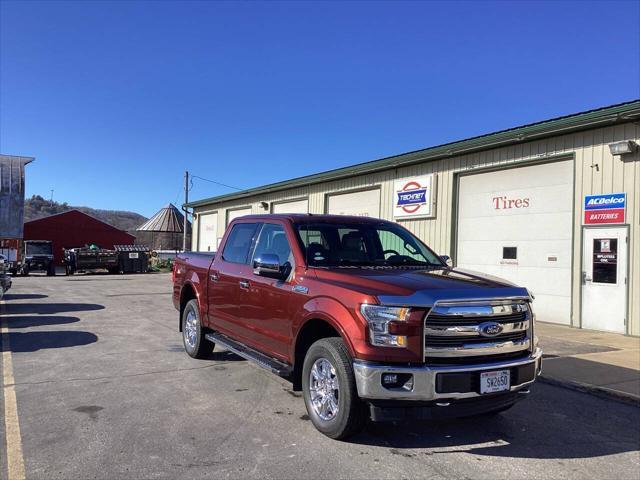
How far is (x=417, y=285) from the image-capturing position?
4000 mm

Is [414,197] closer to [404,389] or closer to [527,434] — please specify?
[527,434]

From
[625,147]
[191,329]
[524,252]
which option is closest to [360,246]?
[191,329]

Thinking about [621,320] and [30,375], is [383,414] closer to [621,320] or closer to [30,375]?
[30,375]

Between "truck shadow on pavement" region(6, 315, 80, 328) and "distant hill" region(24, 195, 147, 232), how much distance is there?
3146 inches

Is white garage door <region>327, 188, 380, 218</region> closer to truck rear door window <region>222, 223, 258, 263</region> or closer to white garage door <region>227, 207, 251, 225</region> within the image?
white garage door <region>227, 207, 251, 225</region>

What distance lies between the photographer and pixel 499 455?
4.08 metres

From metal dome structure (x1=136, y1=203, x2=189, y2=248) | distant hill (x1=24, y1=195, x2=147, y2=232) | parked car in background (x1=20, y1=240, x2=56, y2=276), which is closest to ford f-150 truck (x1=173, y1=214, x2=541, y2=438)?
parked car in background (x1=20, y1=240, x2=56, y2=276)

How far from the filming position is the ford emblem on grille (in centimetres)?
396

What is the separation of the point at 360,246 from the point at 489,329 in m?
1.80

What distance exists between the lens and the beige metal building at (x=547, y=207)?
10.4 meters

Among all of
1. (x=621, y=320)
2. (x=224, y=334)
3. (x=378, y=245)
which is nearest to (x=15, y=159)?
(x=224, y=334)

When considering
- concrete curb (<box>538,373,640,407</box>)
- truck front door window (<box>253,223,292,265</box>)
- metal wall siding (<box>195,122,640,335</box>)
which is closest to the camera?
truck front door window (<box>253,223,292,265</box>)

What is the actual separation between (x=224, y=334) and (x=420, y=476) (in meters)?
3.36

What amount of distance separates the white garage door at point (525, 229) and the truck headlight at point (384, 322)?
9164 mm
